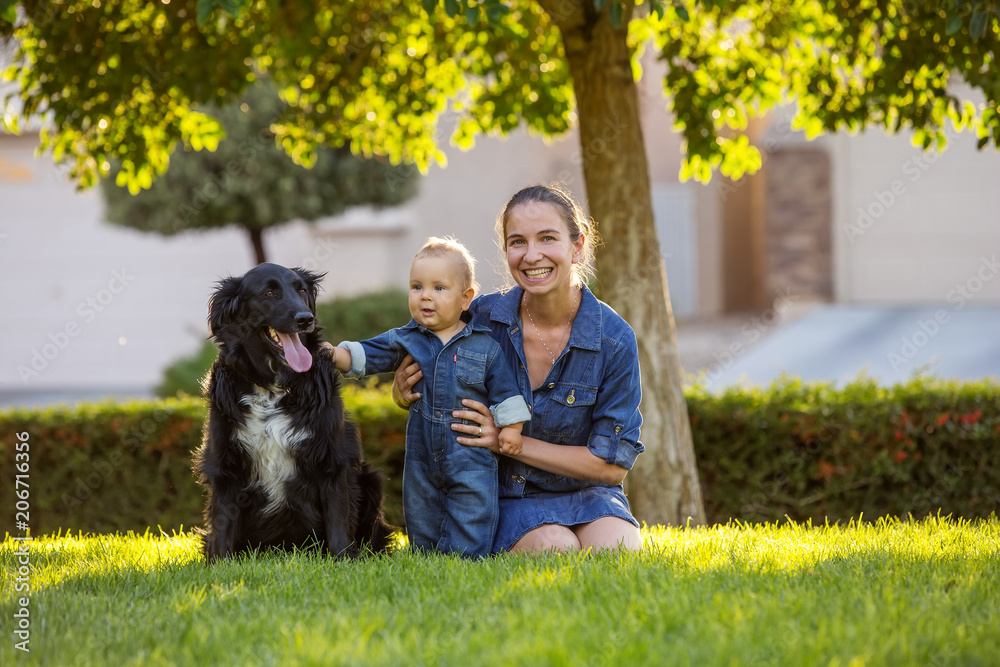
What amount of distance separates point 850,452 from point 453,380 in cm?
277

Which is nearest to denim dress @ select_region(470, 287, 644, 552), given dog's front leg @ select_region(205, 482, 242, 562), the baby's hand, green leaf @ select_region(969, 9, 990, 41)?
the baby's hand

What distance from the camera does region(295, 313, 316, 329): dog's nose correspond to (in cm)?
321

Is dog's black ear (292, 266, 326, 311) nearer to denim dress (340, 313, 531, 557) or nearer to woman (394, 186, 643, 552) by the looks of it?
denim dress (340, 313, 531, 557)

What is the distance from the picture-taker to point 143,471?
Answer: 233 inches

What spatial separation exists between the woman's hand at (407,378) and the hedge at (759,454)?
169 cm

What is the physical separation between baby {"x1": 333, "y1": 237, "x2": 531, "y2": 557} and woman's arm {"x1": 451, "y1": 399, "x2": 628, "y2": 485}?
1.8 inches

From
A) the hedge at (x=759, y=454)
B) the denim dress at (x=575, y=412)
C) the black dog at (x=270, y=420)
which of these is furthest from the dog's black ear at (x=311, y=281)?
the hedge at (x=759, y=454)

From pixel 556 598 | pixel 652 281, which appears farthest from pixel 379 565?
pixel 652 281

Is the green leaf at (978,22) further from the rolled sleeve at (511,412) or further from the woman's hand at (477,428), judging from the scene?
the woman's hand at (477,428)

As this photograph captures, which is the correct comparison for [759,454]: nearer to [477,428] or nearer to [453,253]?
[477,428]

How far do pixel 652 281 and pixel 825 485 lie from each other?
1.55m

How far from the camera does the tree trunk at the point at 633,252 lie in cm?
492

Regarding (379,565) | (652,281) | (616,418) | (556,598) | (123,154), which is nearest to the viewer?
(556,598)

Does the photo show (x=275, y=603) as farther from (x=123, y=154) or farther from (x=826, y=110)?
(x=826, y=110)
